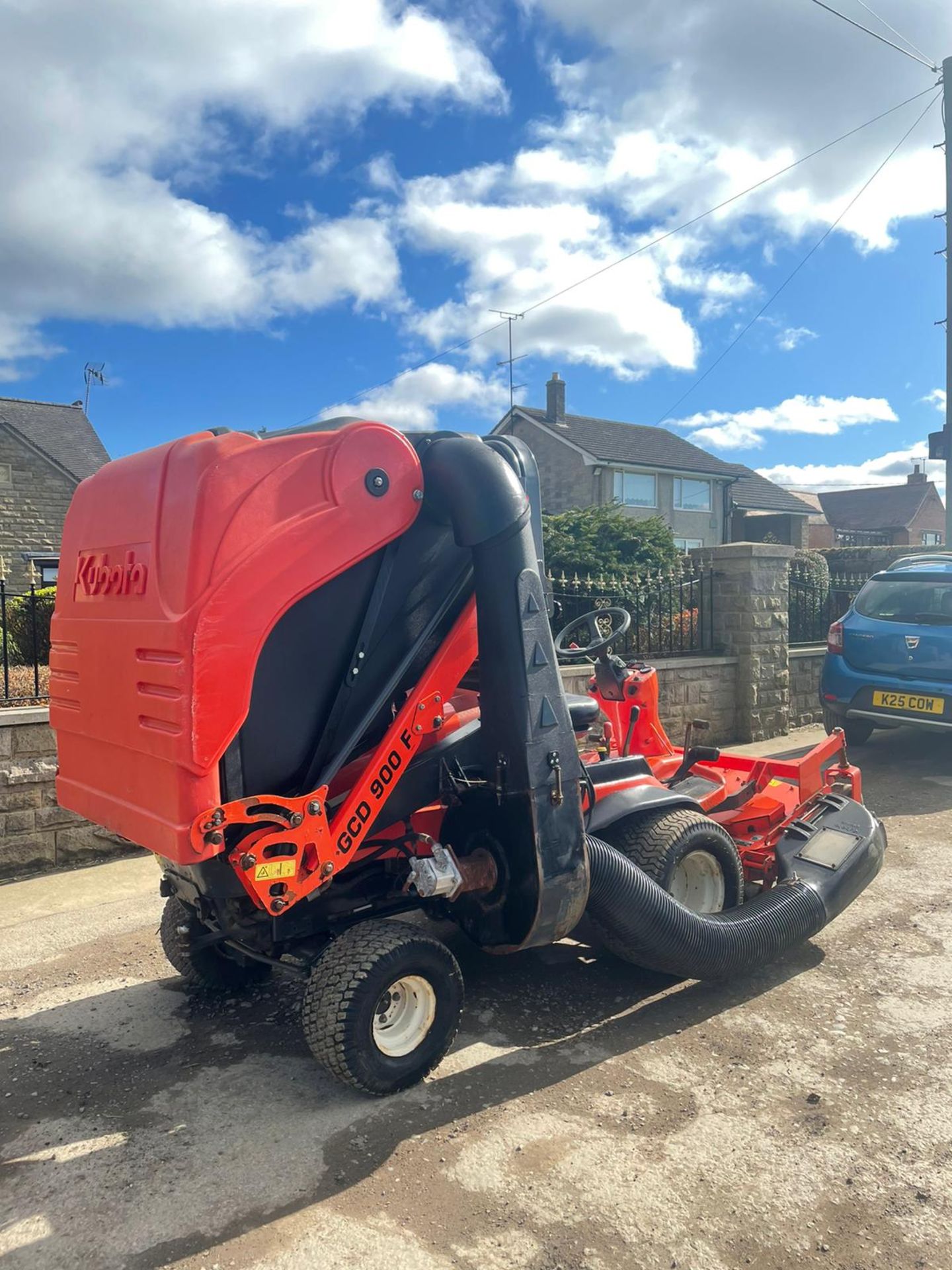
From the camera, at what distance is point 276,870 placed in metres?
2.83

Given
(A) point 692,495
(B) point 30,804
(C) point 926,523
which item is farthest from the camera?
(C) point 926,523

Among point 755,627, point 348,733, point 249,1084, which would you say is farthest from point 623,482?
point 249,1084

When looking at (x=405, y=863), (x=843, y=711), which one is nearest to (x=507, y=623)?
(x=405, y=863)

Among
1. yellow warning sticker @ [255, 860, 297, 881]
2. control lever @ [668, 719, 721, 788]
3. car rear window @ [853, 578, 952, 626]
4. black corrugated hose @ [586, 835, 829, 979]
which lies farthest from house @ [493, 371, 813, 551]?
yellow warning sticker @ [255, 860, 297, 881]

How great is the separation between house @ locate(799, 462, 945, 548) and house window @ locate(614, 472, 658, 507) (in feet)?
64.5

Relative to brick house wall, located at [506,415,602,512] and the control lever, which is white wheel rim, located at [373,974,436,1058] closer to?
the control lever

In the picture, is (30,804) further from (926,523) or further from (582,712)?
(926,523)

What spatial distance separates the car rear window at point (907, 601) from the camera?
311 inches

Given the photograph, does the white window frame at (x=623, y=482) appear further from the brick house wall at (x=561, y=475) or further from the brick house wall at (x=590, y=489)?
the brick house wall at (x=561, y=475)

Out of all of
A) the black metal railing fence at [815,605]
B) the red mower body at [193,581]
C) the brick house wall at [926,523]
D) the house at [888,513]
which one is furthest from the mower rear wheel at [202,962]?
the brick house wall at [926,523]

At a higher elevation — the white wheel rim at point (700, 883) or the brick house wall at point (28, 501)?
the brick house wall at point (28, 501)

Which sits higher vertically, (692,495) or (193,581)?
(692,495)

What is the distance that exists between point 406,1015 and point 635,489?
31.2 meters

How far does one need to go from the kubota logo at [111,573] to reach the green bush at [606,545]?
10056 mm
